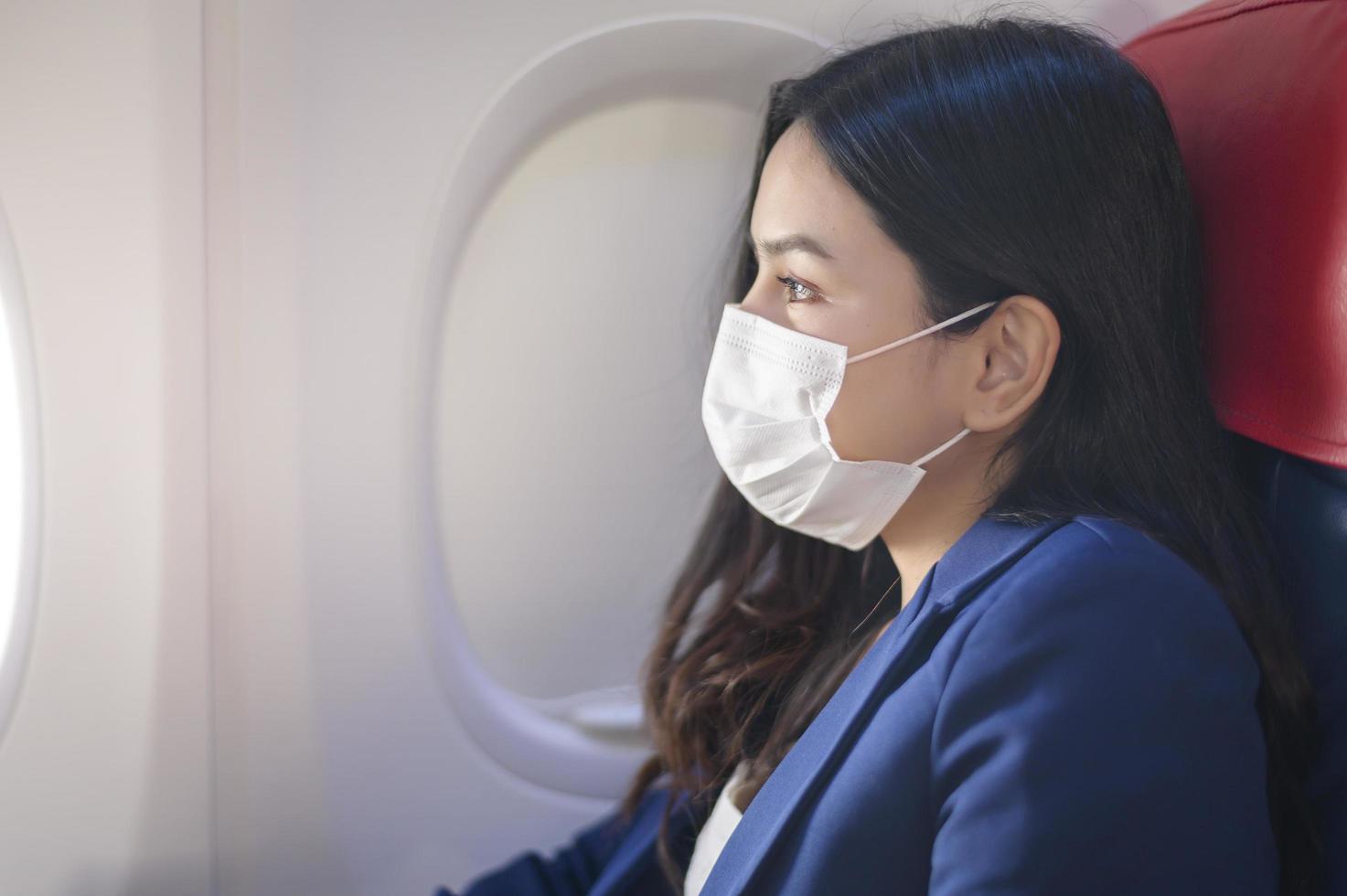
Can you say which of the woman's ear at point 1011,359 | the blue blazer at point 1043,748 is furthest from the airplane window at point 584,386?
the blue blazer at point 1043,748

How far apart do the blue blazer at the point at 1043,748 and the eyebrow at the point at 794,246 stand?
321 millimetres

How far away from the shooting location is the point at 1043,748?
2.46ft

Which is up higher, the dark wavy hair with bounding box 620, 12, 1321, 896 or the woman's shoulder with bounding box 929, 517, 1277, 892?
the dark wavy hair with bounding box 620, 12, 1321, 896

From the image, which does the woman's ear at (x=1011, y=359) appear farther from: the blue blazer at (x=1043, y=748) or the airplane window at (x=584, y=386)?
the airplane window at (x=584, y=386)

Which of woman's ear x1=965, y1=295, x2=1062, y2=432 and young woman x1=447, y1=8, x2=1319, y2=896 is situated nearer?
young woman x1=447, y1=8, x2=1319, y2=896

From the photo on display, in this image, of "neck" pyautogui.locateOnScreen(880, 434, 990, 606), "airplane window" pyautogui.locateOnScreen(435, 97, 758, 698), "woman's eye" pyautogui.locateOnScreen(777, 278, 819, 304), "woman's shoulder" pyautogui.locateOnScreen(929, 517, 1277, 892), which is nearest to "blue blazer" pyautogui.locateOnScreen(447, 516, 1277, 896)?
"woman's shoulder" pyautogui.locateOnScreen(929, 517, 1277, 892)

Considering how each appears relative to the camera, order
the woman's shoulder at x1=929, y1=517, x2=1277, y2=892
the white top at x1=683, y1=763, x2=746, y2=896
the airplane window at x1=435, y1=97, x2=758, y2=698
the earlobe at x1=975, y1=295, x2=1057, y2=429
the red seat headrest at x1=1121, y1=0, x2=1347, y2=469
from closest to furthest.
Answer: the woman's shoulder at x1=929, y1=517, x2=1277, y2=892 < the red seat headrest at x1=1121, y1=0, x2=1347, y2=469 < the earlobe at x1=975, y1=295, x2=1057, y2=429 < the white top at x1=683, y1=763, x2=746, y2=896 < the airplane window at x1=435, y1=97, x2=758, y2=698

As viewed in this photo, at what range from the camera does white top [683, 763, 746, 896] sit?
112 cm

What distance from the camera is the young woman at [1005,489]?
0.76 meters

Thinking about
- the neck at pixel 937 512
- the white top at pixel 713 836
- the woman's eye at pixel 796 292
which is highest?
the woman's eye at pixel 796 292

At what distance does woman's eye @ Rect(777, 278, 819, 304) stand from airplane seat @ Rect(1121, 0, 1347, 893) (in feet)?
1.32

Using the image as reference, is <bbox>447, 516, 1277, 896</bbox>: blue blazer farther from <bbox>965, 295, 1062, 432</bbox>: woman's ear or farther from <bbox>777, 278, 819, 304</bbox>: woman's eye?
<bbox>777, 278, 819, 304</bbox>: woman's eye

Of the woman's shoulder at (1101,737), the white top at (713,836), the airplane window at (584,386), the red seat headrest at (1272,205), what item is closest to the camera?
the woman's shoulder at (1101,737)

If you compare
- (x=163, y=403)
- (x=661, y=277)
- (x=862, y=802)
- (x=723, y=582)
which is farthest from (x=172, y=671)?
(x=862, y=802)
